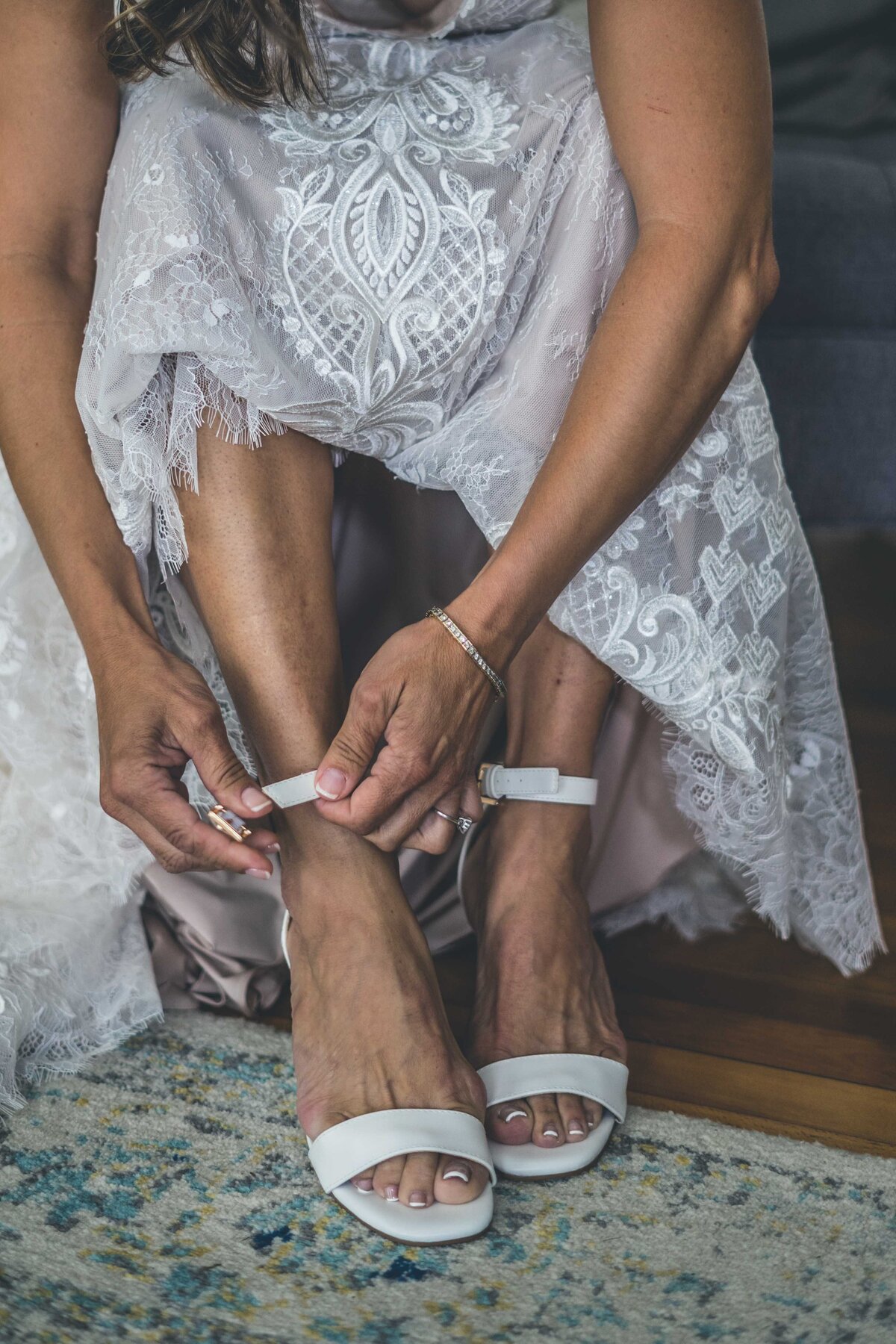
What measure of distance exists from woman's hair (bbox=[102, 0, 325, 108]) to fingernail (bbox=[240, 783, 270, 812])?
1.40ft

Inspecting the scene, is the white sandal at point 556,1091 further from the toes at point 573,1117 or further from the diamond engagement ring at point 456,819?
the diamond engagement ring at point 456,819

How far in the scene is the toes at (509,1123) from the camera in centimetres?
65

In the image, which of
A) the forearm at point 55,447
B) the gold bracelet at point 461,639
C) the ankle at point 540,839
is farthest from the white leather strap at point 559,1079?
the forearm at point 55,447

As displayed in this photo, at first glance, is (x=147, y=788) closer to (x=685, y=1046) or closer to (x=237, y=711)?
(x=237, y=711)

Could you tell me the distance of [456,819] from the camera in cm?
67

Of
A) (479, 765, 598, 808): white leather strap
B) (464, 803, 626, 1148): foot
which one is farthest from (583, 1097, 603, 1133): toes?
(479, 765, 598, 808): white leather strap

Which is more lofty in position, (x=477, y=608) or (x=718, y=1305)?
(x=477, y=608)

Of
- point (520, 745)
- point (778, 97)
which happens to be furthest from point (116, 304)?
point (778, 97)

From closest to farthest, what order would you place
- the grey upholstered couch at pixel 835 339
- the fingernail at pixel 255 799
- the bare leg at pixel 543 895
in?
the fingernail at pixel 255 799, the bare leg at pixel 543 895, the grey upholstered couch at pixel 835 339

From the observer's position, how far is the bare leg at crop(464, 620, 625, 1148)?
719 mm

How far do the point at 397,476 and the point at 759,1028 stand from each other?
47 cm

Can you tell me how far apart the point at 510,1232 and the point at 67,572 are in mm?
472

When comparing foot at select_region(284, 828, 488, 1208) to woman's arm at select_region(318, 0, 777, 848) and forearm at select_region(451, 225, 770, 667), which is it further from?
forearm at select_region(451, 225, 770, 667)

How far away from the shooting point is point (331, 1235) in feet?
1.87
